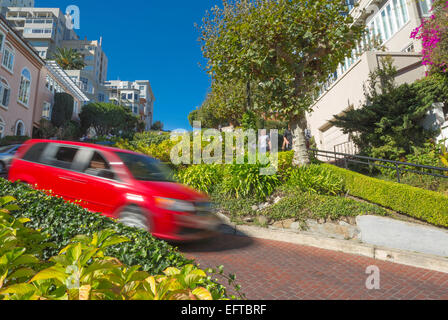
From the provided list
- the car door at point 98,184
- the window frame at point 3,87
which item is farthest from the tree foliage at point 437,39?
the window frame at point 3,87

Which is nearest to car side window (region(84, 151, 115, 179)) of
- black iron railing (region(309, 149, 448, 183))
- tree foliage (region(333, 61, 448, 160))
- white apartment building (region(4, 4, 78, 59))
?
black iron railing (region(309, 149, 448, 183))

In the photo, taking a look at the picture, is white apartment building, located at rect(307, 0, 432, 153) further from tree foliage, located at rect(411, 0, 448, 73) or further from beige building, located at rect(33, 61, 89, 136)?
beige building, located at rect(33, 61, 89, 136)

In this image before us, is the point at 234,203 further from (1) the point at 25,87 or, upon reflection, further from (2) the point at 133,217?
(1) the point at 25,87

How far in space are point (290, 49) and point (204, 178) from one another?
6131 mm

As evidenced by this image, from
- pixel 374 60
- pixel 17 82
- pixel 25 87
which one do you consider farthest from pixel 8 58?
pixel 374 60

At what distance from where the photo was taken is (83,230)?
2.51 metres

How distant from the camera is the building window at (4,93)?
63.3 feet

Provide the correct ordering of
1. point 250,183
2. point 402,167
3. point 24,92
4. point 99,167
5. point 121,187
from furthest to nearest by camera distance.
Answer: point 24,92 → point 402,167 → point 250,183 → point 99,167 → point 121,187

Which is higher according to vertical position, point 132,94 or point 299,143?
point 132,94

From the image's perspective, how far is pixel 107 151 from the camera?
559 cm

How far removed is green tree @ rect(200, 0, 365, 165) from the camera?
9.63 metres

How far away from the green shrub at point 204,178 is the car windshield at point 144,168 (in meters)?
2.90

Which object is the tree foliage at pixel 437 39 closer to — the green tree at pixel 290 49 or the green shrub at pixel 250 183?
the green tree at pixel 290 49

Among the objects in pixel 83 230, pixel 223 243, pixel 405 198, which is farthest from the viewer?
pixel 405 198
